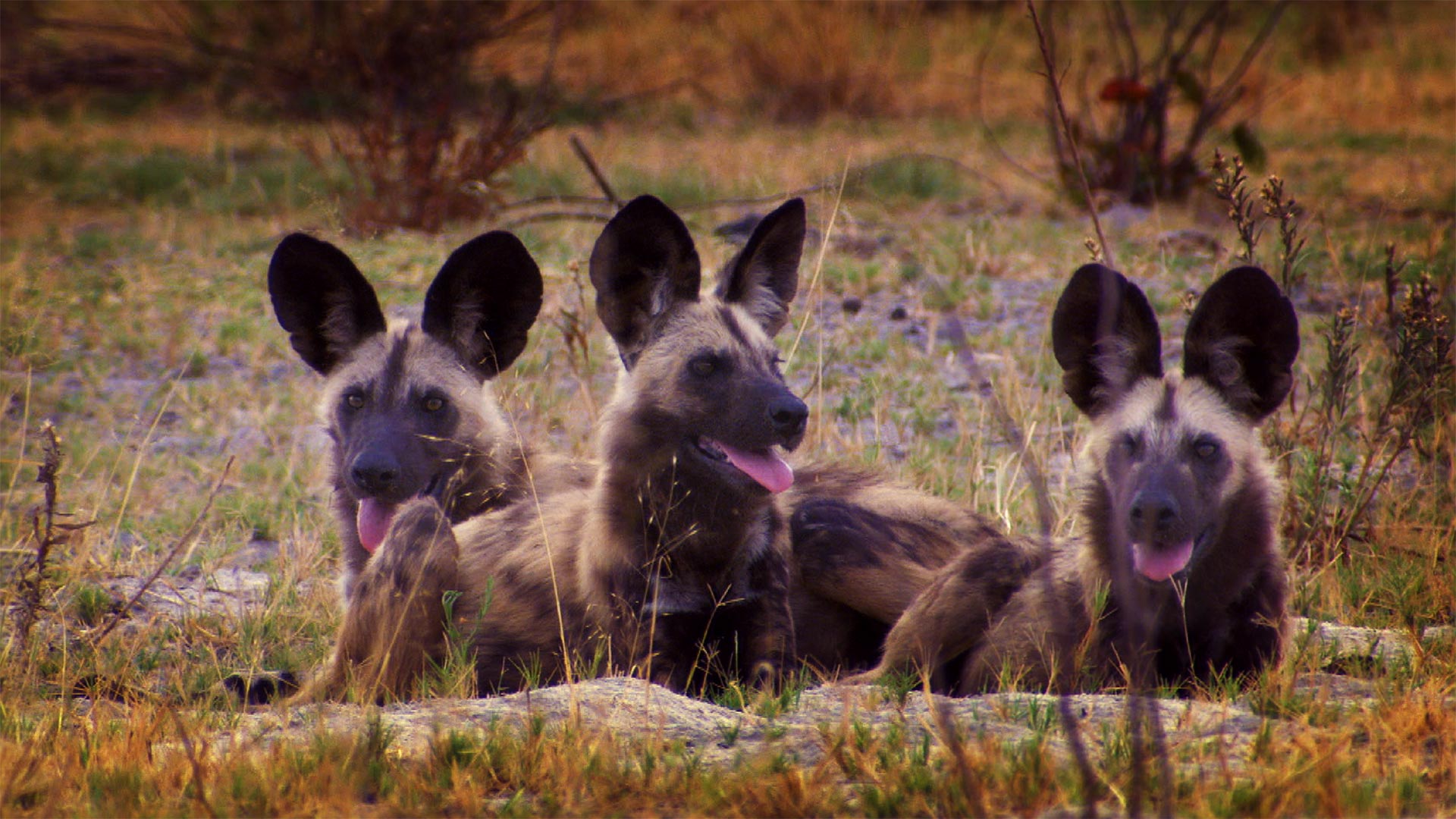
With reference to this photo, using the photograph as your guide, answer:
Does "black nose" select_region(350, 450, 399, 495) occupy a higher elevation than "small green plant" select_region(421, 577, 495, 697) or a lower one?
higher

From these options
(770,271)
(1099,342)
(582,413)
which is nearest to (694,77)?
(582,413)

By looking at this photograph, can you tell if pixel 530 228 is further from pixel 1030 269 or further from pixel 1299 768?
pixel 1299 768

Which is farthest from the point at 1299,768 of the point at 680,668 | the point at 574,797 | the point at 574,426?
the point at 574,426

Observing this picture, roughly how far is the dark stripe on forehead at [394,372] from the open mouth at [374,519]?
0.30m

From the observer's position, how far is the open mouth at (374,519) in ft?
14.5

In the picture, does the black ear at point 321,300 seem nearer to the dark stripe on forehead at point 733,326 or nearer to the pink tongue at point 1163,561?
the dark stripe on forehead at point 733,326

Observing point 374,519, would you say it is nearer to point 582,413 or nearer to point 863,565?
point 863,565

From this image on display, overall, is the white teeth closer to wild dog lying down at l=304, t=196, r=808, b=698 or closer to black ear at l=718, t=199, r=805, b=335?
wild dog lying down at l=304, t=196, r=808, b=698

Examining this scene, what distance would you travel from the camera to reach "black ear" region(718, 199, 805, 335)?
14.1ft

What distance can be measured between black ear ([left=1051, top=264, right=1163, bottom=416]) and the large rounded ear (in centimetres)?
166

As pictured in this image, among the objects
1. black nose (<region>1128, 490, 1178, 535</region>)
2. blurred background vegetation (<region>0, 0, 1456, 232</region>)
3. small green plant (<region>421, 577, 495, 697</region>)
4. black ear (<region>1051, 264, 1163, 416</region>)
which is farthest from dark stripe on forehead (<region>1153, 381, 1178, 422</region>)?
blurred background vegetation (<region>0, 0, 1456, 232</region>)

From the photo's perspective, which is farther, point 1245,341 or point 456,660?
point 1245,341

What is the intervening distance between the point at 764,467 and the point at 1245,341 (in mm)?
1359

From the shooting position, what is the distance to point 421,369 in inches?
182
